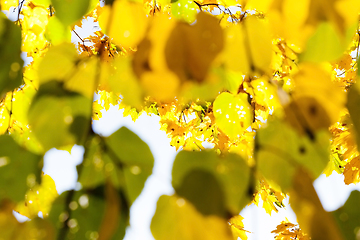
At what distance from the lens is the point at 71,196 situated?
0.33 m

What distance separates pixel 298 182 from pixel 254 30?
228 millimetres

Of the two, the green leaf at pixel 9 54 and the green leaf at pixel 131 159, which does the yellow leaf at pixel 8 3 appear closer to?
the green leaf at pixel 9 54

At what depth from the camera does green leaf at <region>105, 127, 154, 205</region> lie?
1.09ft

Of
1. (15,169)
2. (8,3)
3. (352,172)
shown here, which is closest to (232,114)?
(15,169)

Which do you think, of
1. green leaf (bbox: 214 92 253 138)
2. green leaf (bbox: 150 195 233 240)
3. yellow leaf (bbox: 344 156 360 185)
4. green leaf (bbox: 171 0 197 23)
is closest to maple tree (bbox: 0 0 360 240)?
green leaf (bbox: 150 195 233 240)

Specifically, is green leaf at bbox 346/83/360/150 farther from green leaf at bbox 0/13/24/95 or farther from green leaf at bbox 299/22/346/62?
green leaf at bbox 0/13/24/95

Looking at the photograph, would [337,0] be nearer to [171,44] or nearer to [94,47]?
[171,44]

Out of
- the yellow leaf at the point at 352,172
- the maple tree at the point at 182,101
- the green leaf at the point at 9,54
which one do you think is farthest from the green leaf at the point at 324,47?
the yellow leaf at the point at 352,172

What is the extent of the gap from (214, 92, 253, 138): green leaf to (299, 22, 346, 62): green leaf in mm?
168

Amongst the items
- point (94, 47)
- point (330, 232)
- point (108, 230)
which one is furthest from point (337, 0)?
point (94, 47)

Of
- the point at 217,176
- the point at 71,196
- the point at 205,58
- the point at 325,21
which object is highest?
the point at 325,21

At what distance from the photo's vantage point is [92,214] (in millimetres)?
328

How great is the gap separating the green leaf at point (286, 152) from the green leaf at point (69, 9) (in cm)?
32

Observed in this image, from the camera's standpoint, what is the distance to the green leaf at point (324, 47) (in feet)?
1.18
